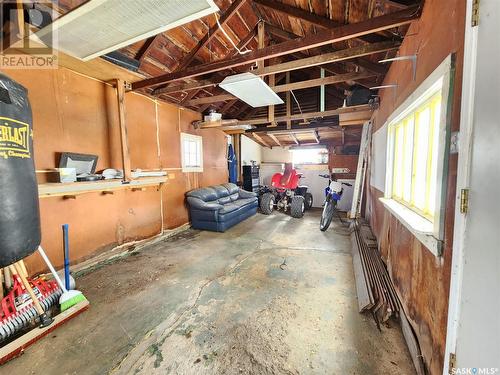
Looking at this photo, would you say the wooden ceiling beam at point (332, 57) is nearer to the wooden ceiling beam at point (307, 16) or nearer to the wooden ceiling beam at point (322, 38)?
the wooden ceiling beam at point (307, 16)

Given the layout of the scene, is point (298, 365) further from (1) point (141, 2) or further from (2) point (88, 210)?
(2) point (88, 210)

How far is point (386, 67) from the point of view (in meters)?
2.65

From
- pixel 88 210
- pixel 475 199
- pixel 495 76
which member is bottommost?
pixel 88 210

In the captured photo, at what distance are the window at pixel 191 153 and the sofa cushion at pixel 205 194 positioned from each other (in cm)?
52

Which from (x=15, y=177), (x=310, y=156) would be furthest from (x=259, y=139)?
(x=15, y=177)

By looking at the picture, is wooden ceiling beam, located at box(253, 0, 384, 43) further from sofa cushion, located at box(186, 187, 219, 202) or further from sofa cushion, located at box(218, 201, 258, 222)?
sofa cushion, located at box(186, 187, 219, 202)

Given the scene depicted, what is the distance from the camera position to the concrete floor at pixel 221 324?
1.36 m

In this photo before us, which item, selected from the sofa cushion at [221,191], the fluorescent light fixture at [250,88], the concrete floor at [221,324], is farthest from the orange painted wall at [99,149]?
the fluorescent light fixture at [250,88]

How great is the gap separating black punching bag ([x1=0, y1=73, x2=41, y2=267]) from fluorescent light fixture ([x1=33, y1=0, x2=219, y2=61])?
0.67 metres

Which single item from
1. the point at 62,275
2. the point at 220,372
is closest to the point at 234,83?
the point at 220,372

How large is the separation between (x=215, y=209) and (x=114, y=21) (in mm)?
3142

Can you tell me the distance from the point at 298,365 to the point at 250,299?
758 millimetres

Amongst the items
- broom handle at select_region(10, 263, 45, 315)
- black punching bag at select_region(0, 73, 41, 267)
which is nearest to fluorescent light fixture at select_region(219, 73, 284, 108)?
black punching bag at select_region(0, 73, 41, 267)

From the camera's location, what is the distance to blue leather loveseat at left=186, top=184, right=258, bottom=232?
421 centimetres
